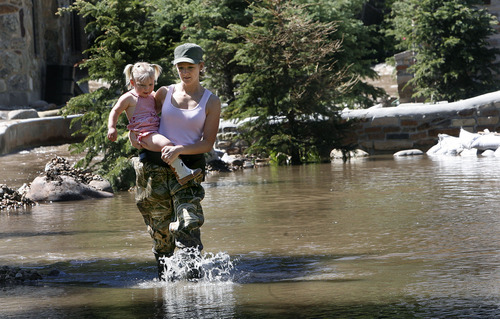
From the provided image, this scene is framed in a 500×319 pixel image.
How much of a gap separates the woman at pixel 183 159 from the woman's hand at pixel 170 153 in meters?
0.03

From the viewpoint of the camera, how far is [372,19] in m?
36.2

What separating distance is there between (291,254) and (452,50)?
17.7 m

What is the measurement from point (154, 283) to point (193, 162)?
0.83 meters

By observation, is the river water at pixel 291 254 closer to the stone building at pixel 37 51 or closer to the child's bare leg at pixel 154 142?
the child's bare leg at pixel 154 142

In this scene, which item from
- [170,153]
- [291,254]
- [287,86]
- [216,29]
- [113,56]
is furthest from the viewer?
[216,29]

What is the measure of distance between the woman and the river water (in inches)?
11.3

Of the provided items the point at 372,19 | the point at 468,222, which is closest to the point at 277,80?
the point at 468,222

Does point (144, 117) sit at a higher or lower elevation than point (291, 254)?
higher

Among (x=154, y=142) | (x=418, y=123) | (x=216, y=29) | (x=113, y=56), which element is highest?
(x=216, y=29)

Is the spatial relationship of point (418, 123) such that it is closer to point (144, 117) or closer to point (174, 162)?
point (144, 117)

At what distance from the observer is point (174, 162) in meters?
5.54

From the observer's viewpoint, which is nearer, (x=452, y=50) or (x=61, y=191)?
(x=61, y=191)

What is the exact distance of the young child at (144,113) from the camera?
5.60m

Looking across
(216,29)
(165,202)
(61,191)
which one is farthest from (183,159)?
(216,29)
